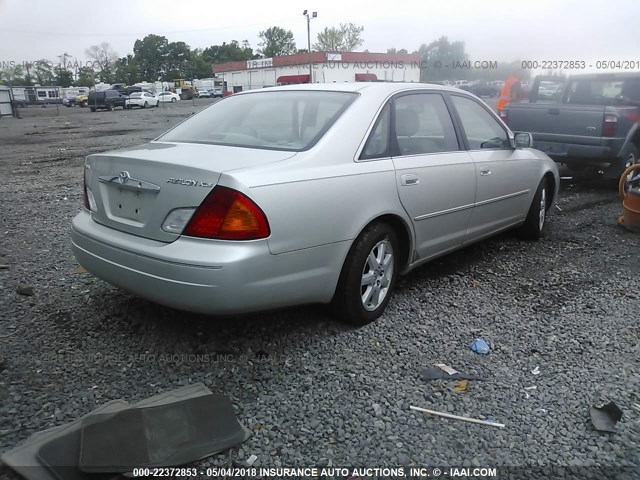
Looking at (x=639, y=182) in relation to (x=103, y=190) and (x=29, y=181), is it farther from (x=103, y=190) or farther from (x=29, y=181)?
(x=29, y=181)

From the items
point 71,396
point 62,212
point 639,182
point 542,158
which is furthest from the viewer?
point 62,212

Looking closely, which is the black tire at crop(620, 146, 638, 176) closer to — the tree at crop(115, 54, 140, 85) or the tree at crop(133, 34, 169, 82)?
the tree at crop(115, 54, 140, 85)

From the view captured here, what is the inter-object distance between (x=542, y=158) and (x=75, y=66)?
87.9m

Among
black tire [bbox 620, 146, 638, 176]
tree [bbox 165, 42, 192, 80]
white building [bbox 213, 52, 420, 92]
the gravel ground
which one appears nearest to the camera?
the gravel ground

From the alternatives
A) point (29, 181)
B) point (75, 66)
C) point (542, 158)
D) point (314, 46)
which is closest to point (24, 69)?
point (75, 66)

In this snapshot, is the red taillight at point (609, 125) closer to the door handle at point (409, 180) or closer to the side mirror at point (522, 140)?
the side mirror at point (522, 140)

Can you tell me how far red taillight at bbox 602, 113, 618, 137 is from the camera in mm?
7551

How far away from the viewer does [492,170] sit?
4.48m

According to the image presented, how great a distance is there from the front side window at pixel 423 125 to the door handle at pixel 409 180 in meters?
0.17

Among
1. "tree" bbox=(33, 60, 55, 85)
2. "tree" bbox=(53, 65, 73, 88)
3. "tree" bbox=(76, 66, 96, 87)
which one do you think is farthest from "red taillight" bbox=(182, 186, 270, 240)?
"tree" bbox=(53, 65, 73, 88)

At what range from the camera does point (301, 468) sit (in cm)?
222

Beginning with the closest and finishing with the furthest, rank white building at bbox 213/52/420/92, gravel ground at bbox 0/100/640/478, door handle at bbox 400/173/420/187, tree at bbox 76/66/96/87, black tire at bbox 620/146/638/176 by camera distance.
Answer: gravel ground at bbox 0/100/640/478 → door handle at bbox 400/173/420/187 → black tire at bbox 620/146/638/176 → white building at bbox 213/52/420/92 → tree at bbox 76/66/96/87

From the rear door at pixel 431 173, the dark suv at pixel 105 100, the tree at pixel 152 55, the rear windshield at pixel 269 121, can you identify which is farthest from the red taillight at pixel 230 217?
the tree at pixel 152 55

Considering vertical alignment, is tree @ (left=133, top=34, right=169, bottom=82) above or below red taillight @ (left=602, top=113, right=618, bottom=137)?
above
